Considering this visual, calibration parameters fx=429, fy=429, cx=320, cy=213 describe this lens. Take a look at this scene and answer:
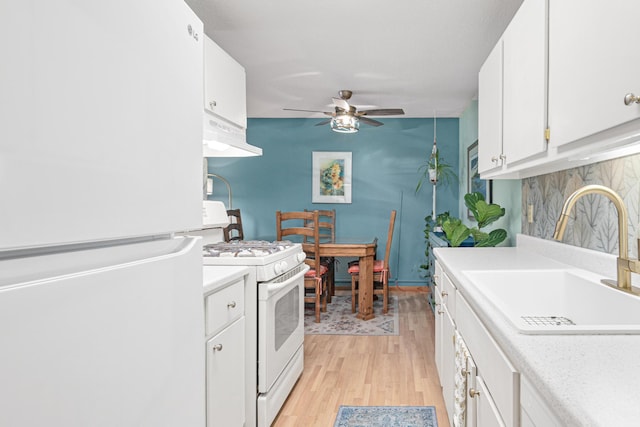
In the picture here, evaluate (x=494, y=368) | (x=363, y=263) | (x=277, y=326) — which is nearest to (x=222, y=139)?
(x=277, y=326)

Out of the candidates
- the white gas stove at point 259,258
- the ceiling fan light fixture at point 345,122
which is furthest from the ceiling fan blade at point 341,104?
the white gas stove at point 259,258

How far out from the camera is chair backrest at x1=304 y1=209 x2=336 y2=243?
5297 millimetres

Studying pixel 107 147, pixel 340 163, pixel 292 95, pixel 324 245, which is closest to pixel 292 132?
pixel 340 163

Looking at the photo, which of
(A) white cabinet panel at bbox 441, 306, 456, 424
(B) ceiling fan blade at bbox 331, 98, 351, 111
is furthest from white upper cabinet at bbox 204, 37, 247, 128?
(A) white cabinet panel at bbox 441, 306, 456, 424

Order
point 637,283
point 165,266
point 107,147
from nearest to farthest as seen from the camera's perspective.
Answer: point 107,147 → point 165,266 → point 637,283

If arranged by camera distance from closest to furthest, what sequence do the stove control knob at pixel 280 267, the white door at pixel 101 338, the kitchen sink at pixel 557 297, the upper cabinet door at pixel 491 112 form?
1. the white door at pixel 101 338
2. the kitchen sink at pixel 557 297
3. the upper cabinet door at pixel 491 112
4. the stove control knob at pixel 280 267

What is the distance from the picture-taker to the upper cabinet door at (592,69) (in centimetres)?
102

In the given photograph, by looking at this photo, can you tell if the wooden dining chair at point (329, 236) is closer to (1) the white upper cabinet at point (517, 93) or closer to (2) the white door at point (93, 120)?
(1) the white upper cabinet at point (517, 93)

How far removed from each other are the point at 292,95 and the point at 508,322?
3.93m

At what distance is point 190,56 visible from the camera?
100 cm

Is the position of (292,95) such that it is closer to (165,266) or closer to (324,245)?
(324,245)

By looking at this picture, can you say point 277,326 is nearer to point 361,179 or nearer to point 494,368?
point 494,368

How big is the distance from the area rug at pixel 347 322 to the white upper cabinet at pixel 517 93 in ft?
6.90

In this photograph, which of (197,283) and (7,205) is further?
(197,283)
